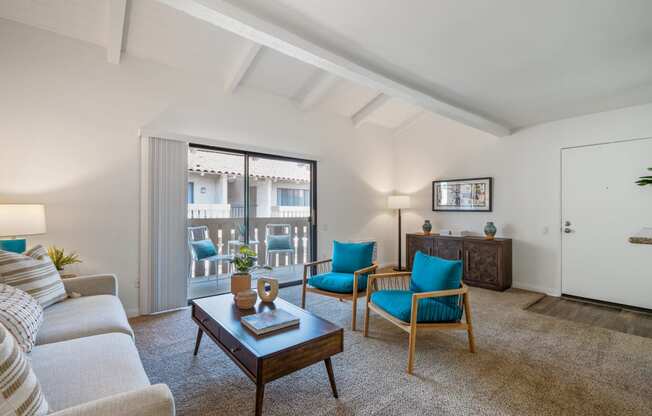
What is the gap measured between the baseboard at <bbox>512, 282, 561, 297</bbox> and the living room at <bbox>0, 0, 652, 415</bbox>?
4 centimetres

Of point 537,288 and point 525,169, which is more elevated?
point 525,169

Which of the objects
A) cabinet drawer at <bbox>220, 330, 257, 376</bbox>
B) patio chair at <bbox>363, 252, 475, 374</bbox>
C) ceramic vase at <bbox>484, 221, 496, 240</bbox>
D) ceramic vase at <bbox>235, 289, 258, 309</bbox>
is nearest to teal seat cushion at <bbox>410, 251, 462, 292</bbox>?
patio chair at <bbox>363, 252, 475, 374</bbox>

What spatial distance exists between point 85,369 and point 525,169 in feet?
17.8

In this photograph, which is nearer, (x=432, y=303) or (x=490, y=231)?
(x=432, y=303)

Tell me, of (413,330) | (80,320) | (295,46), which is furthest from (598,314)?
(80,320)

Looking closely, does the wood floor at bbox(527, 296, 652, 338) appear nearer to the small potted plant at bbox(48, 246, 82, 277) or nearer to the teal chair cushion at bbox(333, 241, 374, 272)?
the teal chair cushion at bbox(333, 241, 374, 272)

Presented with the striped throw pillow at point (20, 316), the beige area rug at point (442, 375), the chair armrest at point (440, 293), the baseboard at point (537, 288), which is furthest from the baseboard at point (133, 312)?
the baseboard at point (537, 288)

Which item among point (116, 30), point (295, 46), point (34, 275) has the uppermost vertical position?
point (116, 30)

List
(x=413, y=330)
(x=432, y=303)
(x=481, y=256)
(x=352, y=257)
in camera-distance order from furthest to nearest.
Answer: (x=481, y=256) → (x=352, y=257) → (x=432, y=303) → (x=413, y=330)

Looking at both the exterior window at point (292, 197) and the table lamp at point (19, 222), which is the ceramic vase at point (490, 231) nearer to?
the exterior window at point (292, 197)

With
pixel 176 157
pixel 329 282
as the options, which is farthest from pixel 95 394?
pixel 176 157

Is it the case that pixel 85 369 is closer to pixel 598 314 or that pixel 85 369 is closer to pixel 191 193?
pixel 191 193

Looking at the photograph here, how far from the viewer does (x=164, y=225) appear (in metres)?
3.48

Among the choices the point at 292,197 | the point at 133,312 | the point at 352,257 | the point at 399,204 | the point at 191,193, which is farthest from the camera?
the point at 399,204
